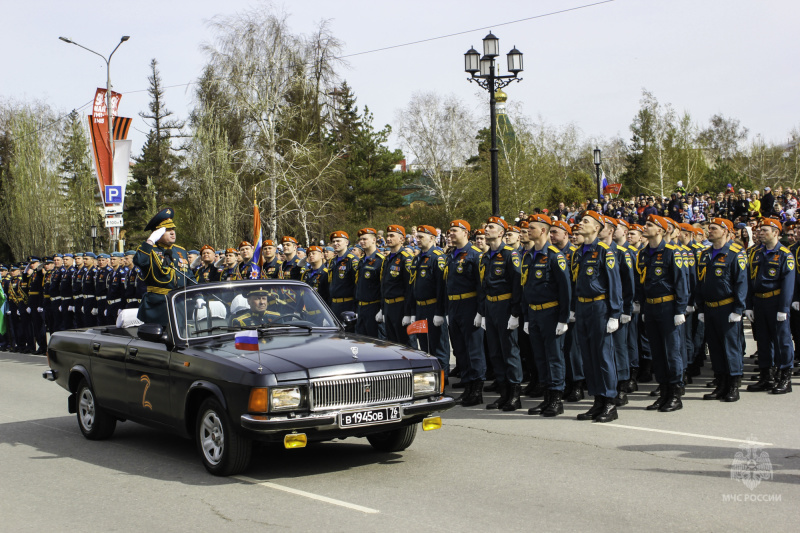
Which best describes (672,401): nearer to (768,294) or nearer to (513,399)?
(513,399)

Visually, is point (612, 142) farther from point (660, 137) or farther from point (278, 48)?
point (278, 48)

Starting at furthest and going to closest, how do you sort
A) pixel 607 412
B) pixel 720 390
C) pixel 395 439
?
pixel 720 390 < pixel 607 412 < pixel 395 439

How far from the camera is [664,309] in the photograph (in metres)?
9.86

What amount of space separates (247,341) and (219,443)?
863 millimetres

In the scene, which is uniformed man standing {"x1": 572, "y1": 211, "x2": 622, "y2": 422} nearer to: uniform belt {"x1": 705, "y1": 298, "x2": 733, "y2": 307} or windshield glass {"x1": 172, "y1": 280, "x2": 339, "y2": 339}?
uniform belt {"x1": 705, "y1": 298, "x2": 733, "y2": 307}

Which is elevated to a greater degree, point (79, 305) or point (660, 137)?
point (660, 137)

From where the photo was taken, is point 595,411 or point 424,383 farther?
point 595,411

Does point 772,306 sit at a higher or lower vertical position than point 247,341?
lower

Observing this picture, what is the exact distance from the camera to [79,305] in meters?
19.7

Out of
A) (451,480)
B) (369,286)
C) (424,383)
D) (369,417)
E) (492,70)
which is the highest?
(492,70)

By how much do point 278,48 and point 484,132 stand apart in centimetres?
2982

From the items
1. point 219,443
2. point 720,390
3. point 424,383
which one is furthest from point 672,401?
point 219,443

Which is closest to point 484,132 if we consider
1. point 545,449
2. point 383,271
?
point 383,271

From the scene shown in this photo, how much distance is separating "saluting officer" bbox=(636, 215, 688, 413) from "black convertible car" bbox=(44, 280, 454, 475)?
144 inches
